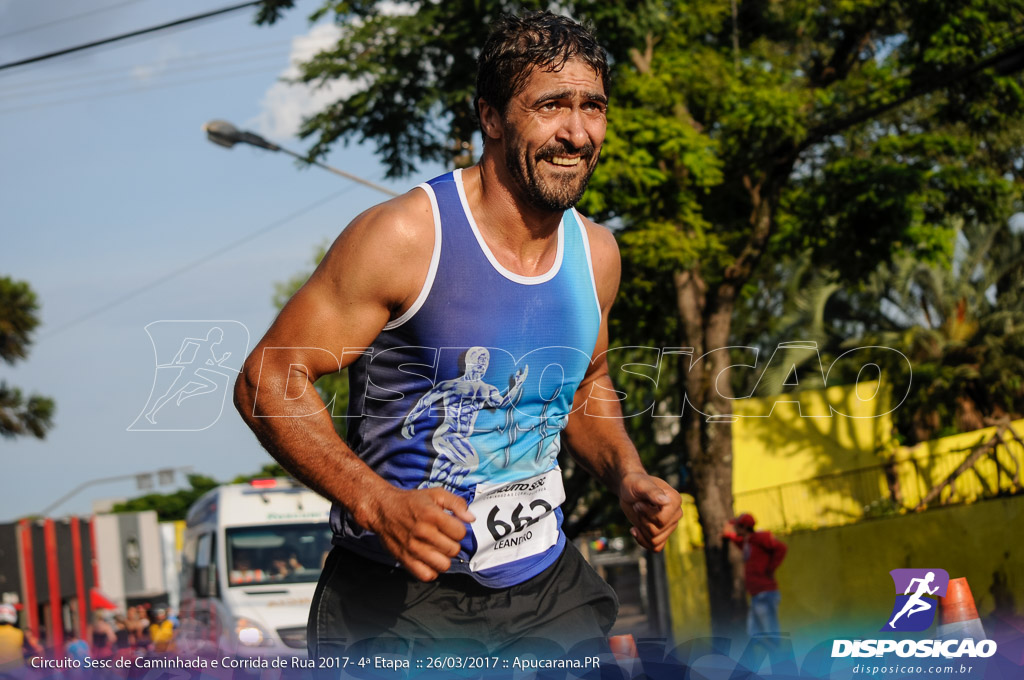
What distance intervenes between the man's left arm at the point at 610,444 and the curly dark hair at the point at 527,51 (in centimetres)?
49

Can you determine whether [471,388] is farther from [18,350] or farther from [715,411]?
[18,350]

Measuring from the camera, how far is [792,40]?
17.7m

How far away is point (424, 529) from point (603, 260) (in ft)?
3.64

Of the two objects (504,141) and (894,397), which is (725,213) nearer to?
(894,397)

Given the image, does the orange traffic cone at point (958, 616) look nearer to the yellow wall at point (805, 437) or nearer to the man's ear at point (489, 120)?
the man's ear at point (489, 120)

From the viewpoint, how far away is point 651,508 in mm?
2686

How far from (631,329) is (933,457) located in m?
4.29

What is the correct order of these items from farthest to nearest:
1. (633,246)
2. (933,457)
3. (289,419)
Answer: (933,457) < (633,246) < (289,419)

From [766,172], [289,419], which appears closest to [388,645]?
[289,419]

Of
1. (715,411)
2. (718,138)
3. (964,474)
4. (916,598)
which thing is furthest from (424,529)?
(964,474)

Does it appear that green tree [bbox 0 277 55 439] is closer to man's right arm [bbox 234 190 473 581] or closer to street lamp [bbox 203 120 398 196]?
street lamp [bbox 203 120 398 196]

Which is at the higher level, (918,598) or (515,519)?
(515,519)

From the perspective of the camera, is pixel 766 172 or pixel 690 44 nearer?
pixel 766 172

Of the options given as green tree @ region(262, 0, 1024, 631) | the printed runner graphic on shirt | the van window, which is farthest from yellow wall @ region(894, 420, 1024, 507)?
the printed runner graphic on shirt
